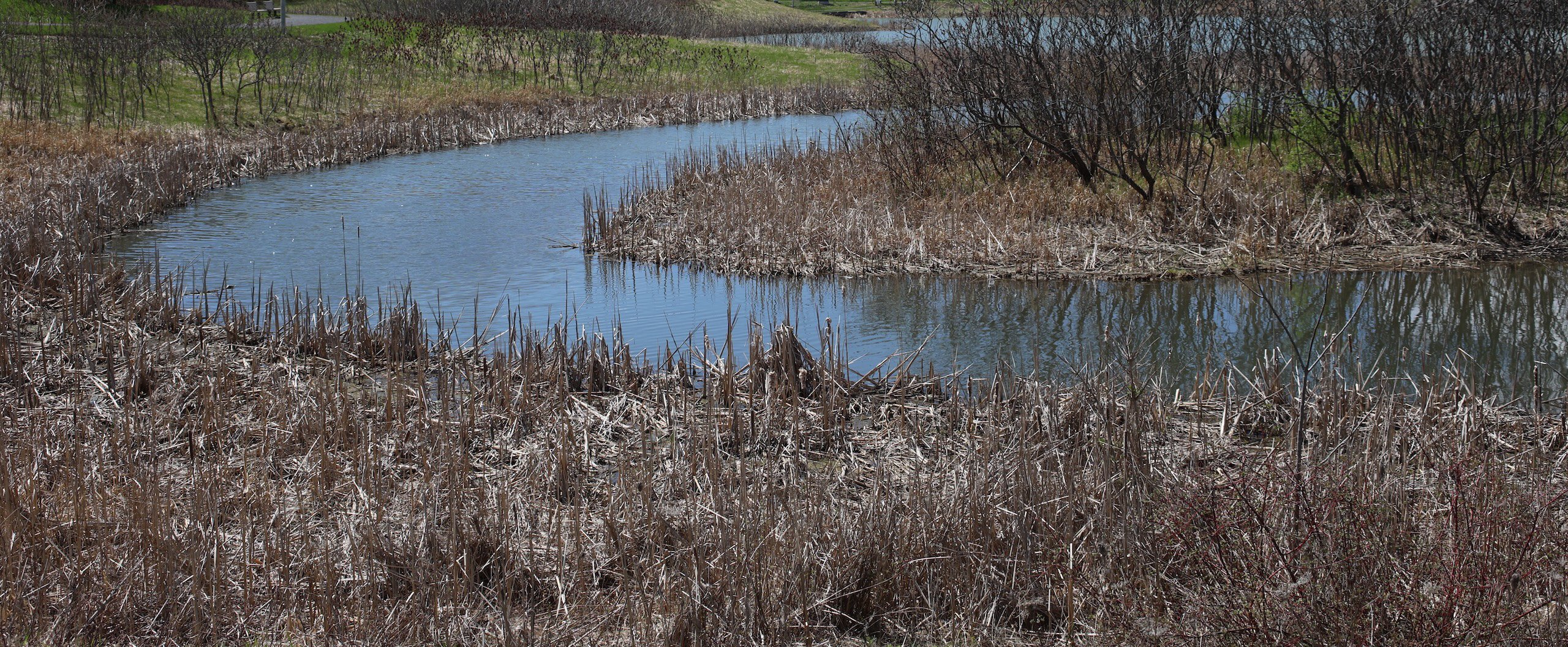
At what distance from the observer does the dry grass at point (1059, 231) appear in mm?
11456

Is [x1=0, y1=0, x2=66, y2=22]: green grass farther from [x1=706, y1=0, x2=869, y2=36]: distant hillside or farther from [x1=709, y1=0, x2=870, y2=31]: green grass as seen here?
[x1=709, y1=0, x2=870, y2=31]: green grass

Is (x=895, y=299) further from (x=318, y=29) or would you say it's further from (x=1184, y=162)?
(x=318, y=29)

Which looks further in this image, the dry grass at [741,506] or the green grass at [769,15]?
the green grass at [769,15]

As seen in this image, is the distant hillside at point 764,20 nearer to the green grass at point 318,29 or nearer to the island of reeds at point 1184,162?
the green grass at point 318,29

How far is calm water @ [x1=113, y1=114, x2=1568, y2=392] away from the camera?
877 cm

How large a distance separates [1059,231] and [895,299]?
86.5 inches

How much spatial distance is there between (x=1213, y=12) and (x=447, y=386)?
9.82m

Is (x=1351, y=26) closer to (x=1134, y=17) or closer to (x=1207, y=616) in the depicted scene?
(x=1134, y=17)

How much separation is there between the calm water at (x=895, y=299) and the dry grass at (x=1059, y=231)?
1.14 ft

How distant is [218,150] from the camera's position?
718 inches

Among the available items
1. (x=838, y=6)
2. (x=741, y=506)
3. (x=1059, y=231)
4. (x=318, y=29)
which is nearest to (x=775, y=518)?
(x=741, y=506)

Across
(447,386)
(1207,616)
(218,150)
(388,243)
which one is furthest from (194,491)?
(218,150)

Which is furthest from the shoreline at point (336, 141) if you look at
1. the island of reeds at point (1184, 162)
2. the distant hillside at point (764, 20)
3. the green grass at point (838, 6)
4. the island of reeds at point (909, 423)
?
the green grass at point (838, 6)

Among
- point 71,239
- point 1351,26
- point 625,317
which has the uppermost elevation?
point 1351,26
